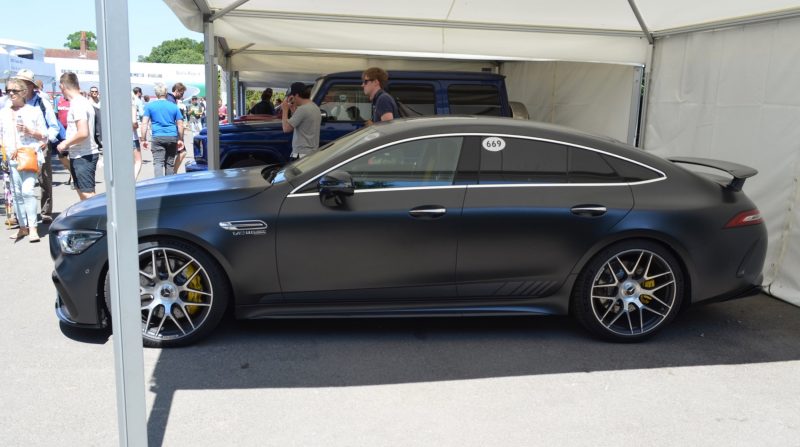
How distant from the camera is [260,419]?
352 cm

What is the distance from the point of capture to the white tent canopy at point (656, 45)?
5934 mm

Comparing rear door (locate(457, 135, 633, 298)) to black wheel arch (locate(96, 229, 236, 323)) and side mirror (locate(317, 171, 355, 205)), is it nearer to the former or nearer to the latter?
side mirror (locate(317, 171, 355, 205))

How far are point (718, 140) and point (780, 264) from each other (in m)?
1.38

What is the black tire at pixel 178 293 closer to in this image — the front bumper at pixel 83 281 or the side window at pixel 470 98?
the front bumper at pixel 83 281

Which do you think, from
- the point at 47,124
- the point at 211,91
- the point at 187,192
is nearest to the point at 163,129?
the point at 47,124

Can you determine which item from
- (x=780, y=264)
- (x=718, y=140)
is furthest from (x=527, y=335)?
(x=718, y=140)

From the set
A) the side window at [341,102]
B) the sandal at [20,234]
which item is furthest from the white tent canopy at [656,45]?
the sandal at [20,234]

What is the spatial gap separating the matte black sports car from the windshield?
0.03 metres

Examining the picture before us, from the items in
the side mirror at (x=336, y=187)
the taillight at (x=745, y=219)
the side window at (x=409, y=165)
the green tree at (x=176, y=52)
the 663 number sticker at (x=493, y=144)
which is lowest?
the taillight at (x=745, y=219)

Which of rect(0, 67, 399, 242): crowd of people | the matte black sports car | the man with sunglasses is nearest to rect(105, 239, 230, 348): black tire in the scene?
the matte black sports car

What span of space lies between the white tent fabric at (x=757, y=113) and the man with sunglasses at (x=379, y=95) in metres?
3.18

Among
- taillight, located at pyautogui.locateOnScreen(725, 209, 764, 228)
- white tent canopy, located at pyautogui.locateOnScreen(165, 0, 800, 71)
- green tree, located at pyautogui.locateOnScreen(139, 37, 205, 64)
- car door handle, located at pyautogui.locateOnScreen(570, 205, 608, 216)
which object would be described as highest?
green tree, located at pyautogui.locateOnScreen(139, 37, 205, 64)

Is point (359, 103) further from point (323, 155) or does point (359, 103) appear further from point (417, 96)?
point (323, 155)

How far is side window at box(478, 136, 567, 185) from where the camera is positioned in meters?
4.59
